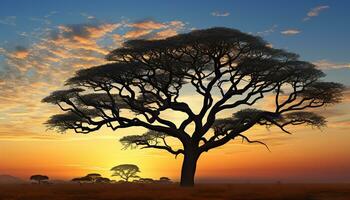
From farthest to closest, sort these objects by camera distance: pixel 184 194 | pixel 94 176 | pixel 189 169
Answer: pixel 94 176, pixel 189 169, pixel 184 194

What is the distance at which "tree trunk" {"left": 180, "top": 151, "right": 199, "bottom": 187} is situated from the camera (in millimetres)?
39406

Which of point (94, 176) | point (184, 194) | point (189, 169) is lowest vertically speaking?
point (184, 194)

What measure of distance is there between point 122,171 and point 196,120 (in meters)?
52.8

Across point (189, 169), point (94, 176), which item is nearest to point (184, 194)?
point (189, 169)

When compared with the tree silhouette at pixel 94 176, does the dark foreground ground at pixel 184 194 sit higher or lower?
lower

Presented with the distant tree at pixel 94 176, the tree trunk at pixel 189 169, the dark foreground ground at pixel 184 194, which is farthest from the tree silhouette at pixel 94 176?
the dark foreground ground at pixel 184 194

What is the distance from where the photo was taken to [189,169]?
3950cm

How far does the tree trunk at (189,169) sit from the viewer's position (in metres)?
39.4

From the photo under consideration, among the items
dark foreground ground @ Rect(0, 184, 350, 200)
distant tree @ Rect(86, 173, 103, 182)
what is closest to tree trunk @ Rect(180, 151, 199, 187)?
dark foreground ground @ Rect(0, 184, 350, 200)

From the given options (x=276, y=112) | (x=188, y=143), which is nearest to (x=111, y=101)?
(x=188, y=143)

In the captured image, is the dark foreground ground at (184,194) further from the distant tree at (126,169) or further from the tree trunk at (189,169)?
the distant tree at (126,169)

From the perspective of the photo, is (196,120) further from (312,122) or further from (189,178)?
(312,122)

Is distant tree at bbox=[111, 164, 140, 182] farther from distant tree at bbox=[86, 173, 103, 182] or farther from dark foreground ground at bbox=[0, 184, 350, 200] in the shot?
dark foreground ground at bbox=[0, 184, 350, 200]

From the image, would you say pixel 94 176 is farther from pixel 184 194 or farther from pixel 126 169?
pixel 184 194
